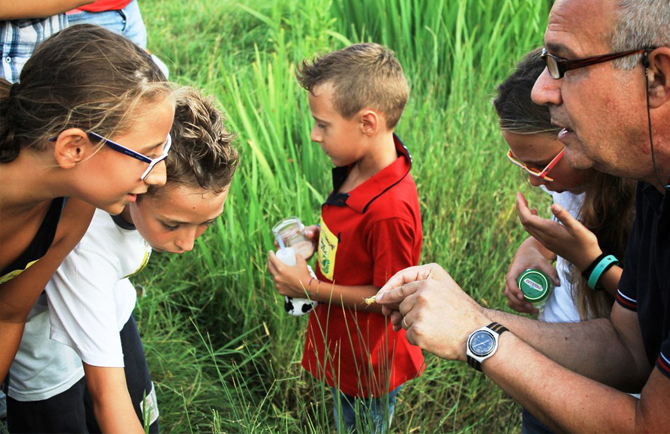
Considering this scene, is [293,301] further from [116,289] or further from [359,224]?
[116,289]

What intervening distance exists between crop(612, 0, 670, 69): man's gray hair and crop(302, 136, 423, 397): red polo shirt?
89cm

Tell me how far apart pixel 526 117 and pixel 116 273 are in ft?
4.24

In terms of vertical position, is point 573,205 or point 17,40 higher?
point 17,40

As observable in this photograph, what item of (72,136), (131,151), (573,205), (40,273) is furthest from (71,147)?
(573,205)

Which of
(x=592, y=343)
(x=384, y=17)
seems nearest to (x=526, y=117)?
(x=592, y=343)

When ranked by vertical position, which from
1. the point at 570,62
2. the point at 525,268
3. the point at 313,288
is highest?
the point at 570,62

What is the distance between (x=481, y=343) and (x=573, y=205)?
80 centimetres

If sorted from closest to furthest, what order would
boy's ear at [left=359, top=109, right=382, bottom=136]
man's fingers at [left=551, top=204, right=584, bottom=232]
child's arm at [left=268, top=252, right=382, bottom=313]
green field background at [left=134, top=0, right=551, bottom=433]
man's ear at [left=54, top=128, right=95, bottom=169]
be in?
1. man's ear at [left=54, top=128, right=95, bottom=169]
2. man's fingers at [left=551, top=204, right=584, bottom=232]
3. child's arm at [left=268, top=252, right=382, bottom=313]
4. boy's ear at [left=359, top=109, right=382, bottom=136]
5. green field background at [left=134, top=0, right=551, bottom=433]

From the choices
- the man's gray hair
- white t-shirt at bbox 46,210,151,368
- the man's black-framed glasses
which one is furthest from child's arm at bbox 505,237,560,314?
white t-shirt at bbox 46,210,151,368

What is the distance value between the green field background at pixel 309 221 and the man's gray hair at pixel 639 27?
1060mm

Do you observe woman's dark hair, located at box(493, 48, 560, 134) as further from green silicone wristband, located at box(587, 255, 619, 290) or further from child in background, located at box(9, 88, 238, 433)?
child in background, located at box(9, 88, 238, 433)

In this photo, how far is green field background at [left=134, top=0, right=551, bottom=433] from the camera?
2.63 metres

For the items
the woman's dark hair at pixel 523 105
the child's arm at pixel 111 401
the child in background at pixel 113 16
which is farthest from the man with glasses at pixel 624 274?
the child in background at pixel 113 16

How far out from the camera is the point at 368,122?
243 centimetres
